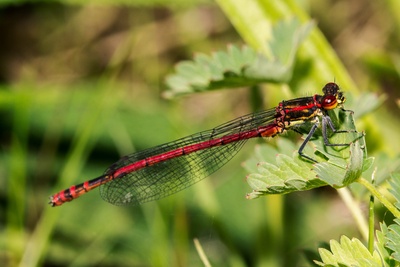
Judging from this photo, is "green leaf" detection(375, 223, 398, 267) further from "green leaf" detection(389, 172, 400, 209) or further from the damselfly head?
the damselfly head

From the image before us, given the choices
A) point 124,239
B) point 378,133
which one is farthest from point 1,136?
point 378,133

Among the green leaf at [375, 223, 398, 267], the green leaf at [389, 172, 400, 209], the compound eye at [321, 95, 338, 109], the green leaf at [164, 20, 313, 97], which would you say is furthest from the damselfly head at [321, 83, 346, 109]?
the green leaf at [375, 223, 398, 267]

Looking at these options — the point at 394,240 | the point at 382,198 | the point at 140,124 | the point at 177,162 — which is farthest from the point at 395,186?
the point at 140,124

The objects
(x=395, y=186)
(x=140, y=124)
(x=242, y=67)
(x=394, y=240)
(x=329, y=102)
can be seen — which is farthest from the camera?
(x=140, y=124)

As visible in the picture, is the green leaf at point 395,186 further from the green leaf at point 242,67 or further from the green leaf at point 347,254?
the green leaf at point 242,67

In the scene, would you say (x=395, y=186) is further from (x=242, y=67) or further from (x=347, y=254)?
(x=242, y=67)

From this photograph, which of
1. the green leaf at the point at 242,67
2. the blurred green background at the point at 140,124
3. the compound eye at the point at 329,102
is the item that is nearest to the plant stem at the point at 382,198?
the compound eye at the point at 329,102

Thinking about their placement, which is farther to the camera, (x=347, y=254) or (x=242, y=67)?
(x=242, y=67)
